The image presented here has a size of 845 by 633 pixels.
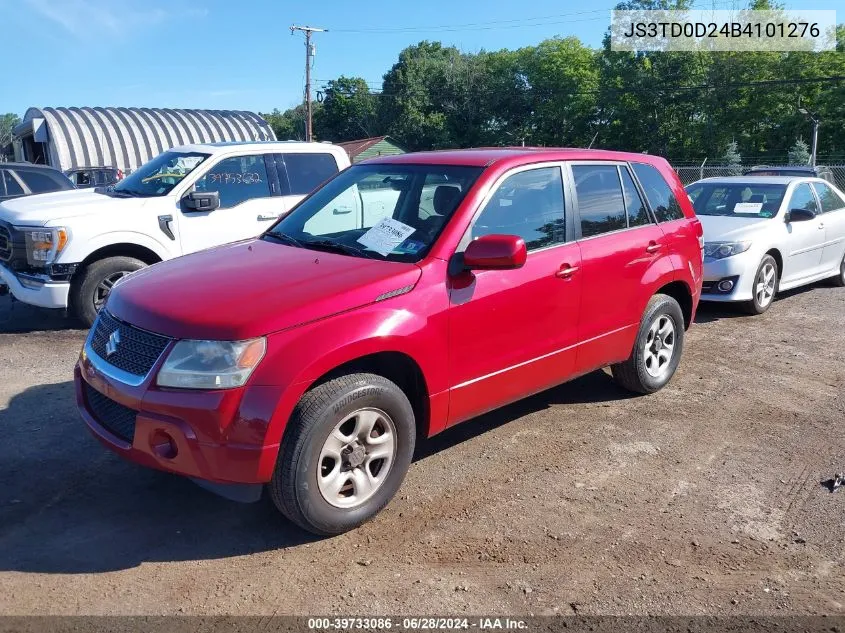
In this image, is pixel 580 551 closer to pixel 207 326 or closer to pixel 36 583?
pixel 207 326

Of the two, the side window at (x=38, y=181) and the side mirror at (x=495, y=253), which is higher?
the side window at (x=38, y=181)

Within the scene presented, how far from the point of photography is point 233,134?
2736 centimetres

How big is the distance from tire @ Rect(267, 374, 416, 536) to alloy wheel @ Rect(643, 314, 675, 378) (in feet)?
8.18

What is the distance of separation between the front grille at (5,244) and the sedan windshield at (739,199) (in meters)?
8.13

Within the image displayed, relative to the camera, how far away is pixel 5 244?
7422 mm

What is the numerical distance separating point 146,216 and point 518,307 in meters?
4.86

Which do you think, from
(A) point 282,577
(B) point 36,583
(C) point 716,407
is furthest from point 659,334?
(B) point 36,583

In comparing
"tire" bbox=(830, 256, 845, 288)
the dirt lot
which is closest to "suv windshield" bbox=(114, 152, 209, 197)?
the dirt lot

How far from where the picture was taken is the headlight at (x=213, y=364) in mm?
3203

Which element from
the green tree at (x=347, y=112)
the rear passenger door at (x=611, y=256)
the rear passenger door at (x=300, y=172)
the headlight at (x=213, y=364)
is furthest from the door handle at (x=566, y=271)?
the green tree at (x=347, y=112)

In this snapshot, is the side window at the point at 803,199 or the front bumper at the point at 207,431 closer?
the front bumper at the point at 207,431

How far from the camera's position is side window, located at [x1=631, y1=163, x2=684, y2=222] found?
5473mm

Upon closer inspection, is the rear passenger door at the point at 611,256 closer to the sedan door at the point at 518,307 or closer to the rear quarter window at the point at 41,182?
the sedan door at the point at 518,307

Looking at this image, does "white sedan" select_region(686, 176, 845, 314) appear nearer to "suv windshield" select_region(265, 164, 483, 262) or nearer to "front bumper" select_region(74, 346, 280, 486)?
"suv windshield" select_region(265, 164, 483, 262)
